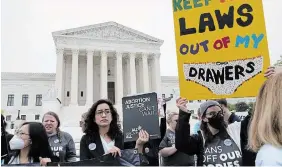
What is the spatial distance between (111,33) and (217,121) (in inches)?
1405

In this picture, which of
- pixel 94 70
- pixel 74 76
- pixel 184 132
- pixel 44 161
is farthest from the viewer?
pixel 94 70

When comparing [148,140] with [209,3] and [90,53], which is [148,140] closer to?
[209,3]

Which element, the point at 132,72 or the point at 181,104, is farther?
the point at 132,72

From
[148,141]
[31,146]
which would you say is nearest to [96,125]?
[148,141]

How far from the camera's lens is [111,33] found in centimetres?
3775

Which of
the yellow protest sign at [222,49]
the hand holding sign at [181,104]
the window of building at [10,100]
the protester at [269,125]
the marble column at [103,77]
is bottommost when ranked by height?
the protester at [269,125]

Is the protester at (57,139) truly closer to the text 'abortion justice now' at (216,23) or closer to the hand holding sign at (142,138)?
the hand holding sign at (142,138)

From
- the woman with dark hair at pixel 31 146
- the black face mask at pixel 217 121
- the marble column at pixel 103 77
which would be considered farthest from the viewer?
the marble column at pixel 103 77

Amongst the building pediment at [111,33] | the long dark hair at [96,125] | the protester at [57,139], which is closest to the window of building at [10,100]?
the building pediment at [111,33]

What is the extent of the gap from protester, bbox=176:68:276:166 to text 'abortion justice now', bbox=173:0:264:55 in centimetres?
78

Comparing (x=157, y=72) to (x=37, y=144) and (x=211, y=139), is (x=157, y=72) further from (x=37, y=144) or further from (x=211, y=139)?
(x=37, y=144)

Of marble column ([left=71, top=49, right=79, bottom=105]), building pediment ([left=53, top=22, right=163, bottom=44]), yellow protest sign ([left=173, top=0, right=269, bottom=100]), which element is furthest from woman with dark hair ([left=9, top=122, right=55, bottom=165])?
building pediment ([left=53, top=22, right=163, bottom=44])

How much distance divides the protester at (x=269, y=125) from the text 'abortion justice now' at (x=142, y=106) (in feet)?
5.32

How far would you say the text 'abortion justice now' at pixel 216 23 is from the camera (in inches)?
131
